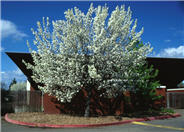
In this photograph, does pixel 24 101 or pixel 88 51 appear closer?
pixel 88 51

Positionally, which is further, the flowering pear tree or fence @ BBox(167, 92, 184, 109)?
fence @ BBox(167, 92, 184, 109)

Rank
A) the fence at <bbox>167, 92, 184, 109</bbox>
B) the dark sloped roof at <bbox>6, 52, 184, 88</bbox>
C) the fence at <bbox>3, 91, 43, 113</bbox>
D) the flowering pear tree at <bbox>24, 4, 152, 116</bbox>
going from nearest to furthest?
the flowering pear tree at <bbox>24, 4, 152, 116</bbox>
the fence at <bbox>3, 91, 43, 113</bbox>
the fence at <bbox>167, 92, 184, 109</bbox>
the dark sloped roof at <bbox>6, 52, 184, 88</bbox>

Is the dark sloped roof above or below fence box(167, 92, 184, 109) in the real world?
above

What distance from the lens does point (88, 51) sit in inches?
541

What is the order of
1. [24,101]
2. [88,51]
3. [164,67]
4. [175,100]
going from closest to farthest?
[88,51] < [24,101] < [175,100] < [164,67]

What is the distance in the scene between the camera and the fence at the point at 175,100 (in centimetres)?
2126

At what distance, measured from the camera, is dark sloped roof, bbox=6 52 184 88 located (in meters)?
23.0

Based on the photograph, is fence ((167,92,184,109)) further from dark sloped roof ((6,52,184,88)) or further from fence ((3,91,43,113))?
fence ((3,91,43,113))

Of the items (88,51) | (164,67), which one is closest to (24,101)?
Result: (88,51)

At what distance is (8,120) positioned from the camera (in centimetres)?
1392

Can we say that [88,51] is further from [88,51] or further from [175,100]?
[175,100]

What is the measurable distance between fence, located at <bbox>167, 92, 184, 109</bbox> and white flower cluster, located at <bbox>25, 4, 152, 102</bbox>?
31.2 ft

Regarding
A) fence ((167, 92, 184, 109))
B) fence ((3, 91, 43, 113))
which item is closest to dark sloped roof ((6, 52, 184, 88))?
fence ((3, 91, 43, 113))

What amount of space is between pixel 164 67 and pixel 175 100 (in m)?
11.3
